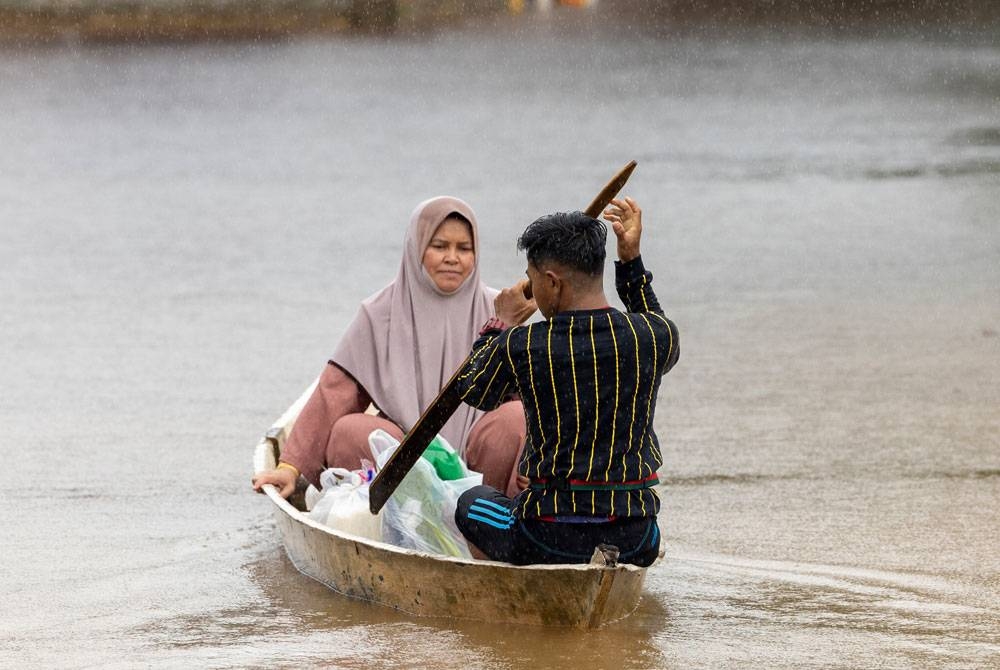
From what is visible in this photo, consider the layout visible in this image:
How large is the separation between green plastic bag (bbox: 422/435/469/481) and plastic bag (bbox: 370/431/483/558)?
0.44ft

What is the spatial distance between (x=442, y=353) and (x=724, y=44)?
45.9 metres

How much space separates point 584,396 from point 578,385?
0.12ft

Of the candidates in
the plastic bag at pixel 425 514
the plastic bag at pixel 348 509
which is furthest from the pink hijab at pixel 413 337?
the plastic bag at pixel 425 514

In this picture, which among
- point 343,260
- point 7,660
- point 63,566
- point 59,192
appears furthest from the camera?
point 59,192

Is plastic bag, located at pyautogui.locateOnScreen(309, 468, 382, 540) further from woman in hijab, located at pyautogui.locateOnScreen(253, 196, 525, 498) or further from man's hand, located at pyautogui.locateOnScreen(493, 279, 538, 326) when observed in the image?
man's hand, located at pyautogui.locateOnScreen(493, 279, 538, 326)

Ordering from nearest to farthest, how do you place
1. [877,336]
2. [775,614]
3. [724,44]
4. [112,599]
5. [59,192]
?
1. [775,614]
2. [112,599]
3. [877,336]
4. [59,192]
5. [724,44]

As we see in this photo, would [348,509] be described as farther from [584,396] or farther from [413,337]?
[584,396]

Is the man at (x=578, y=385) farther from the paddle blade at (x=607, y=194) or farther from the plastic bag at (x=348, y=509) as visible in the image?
the plastic bag at (x=348, y=509)

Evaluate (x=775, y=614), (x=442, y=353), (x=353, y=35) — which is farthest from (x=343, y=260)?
(x=353, y=35)

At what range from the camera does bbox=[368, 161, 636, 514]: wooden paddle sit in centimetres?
534

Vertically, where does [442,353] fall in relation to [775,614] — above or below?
above

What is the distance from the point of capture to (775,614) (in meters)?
5.73

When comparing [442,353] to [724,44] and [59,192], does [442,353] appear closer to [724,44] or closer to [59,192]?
[59,192]

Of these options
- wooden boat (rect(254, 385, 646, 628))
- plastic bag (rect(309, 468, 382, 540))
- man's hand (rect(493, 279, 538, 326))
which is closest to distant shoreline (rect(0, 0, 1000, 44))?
plastic bag (rect(309, 468, 382, 540))
